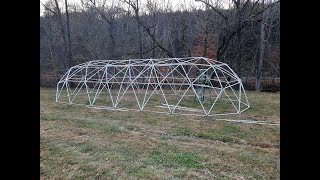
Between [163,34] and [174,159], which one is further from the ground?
[163,34]

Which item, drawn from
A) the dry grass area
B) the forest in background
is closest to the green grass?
the dry grass area

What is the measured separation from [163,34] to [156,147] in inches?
545

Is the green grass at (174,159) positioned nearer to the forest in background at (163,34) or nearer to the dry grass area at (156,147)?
the dry grass area at (156,147)

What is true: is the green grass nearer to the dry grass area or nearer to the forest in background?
the dry grass area

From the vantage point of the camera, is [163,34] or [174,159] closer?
[174,159]

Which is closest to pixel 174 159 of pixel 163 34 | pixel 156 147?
pixel 156 147

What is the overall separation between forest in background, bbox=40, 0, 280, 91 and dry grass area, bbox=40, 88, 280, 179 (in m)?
8.45

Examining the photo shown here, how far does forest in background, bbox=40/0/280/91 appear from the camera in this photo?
16203 mm

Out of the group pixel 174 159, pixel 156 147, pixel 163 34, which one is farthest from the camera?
pixel 163 34

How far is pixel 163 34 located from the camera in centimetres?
1842

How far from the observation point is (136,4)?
18484 millimetres

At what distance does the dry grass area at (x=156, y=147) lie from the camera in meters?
4.21

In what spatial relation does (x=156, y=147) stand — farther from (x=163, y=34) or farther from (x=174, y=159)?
(x=163, y=34)
